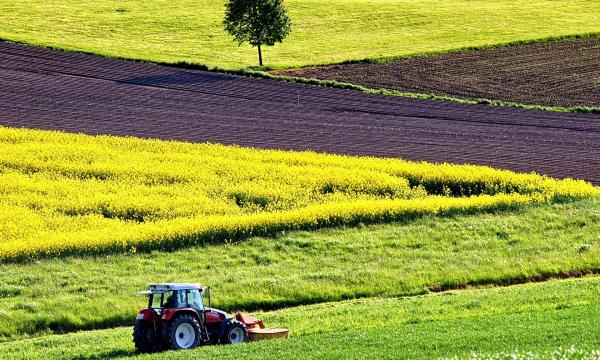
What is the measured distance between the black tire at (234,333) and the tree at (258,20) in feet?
139

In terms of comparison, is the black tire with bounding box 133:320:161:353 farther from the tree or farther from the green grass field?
the tree

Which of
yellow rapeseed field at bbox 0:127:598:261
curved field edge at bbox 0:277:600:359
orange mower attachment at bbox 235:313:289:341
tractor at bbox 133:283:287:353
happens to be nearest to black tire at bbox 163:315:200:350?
tractor at bbox 133:283:287:353

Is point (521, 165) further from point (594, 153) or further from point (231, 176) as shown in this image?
point (231, 176)

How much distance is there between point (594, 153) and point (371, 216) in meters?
14.6

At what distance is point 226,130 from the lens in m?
49.8

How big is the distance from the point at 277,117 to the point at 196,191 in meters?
13.5

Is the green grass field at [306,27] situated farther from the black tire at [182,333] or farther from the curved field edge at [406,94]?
the black tire at [182,333]

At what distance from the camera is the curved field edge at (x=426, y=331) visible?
20812 mm

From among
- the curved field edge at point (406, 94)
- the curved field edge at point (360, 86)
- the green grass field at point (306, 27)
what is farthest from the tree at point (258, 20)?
the curved field edge at point (406, 94)

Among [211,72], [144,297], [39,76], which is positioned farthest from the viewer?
[211,72]

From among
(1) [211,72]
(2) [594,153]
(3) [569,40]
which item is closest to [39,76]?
(1) [211,72]

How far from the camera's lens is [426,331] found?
23219mm

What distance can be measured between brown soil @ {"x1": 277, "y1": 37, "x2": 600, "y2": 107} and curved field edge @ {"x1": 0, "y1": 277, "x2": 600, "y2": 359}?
29451 mm

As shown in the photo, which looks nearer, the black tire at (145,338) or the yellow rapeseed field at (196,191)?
the black tire at (145,338)
